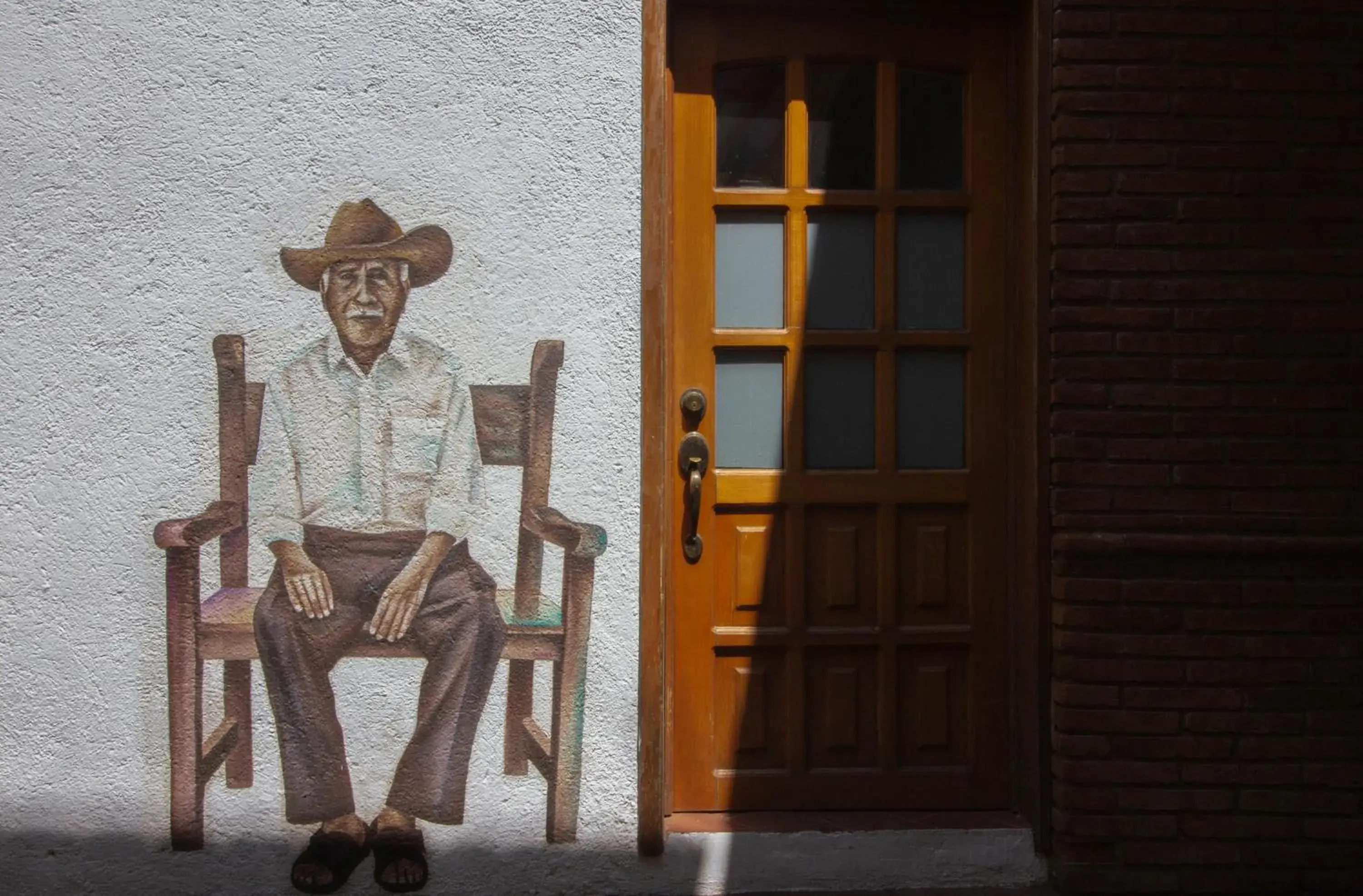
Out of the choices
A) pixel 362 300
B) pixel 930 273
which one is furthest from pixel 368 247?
pixel 930 273

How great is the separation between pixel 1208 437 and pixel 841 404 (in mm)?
1072

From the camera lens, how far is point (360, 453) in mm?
3723

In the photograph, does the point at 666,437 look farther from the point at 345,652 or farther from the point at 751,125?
the point at 345,652

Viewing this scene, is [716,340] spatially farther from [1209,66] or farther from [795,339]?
[1209,66]

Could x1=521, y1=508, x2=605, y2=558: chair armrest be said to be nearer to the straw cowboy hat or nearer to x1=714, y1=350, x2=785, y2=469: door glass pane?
x1=714, y1=350, x2=785, y2=469: door glass pane

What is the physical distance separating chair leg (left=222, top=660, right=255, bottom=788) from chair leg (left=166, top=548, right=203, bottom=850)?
0.25 feet

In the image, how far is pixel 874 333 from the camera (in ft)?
13.0

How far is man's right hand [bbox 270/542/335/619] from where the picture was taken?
371cm

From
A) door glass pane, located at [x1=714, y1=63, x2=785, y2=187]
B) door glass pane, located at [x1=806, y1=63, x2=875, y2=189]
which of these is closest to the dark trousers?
door glass pane, located at [x1=714, y1=63, x2=785, y2=187]

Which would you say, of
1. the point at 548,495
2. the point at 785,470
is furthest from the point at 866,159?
the point at 548,495

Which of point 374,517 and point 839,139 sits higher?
point 839,139

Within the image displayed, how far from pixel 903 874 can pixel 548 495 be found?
1.54 metres

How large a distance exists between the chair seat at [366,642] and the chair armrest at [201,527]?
162 millimetres

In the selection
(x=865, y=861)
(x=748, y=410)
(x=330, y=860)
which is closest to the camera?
(x=330, y=860)
